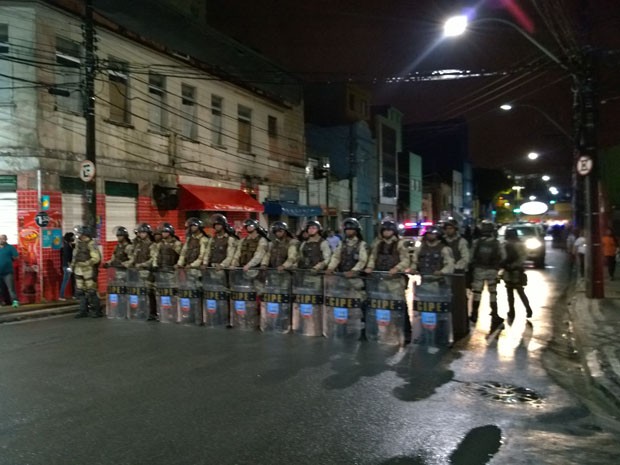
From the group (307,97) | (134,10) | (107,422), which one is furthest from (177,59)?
(307,97)

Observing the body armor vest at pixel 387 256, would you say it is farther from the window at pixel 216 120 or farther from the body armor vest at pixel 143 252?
the window at pixel 216 120

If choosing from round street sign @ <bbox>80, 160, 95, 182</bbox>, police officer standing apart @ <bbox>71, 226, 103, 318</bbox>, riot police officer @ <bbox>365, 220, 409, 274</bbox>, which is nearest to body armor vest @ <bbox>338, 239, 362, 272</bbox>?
riot police officer @ <bbox>365, 220, 409, 274</bbox>

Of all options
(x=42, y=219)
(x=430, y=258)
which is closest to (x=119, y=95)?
(x=42, y=219)

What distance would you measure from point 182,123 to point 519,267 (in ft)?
44.9

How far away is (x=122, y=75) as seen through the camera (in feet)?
58.2

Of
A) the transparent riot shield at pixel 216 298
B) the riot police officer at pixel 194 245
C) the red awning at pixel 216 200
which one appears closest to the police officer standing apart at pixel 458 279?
the transparent riot shield at pixel 216 298

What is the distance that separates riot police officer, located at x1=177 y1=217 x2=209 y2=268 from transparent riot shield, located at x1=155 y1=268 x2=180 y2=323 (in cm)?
37

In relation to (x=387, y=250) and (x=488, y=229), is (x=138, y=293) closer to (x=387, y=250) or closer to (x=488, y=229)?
(x=387, y=250)

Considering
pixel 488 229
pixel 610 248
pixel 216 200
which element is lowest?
pixel 610 248

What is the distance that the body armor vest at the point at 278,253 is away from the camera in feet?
33.8

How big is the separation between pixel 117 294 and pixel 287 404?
697 cm

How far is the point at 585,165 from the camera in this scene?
12930 millimetres

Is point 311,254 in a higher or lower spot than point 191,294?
higher

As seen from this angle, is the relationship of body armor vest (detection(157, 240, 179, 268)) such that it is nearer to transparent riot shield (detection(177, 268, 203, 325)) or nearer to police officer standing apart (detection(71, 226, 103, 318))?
transparent riot shield (detection(177, 268, 203, 325))
